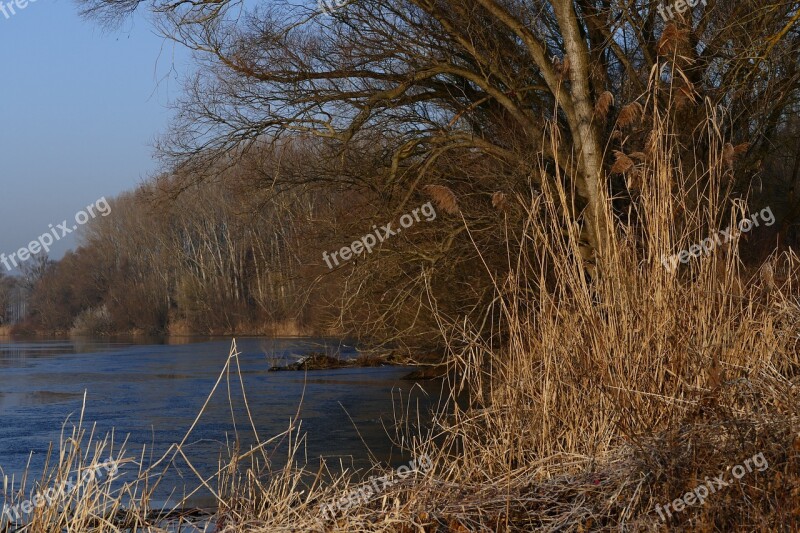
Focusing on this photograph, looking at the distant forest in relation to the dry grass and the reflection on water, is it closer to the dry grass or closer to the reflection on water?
the reflection on water

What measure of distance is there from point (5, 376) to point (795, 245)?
1366 centimetres

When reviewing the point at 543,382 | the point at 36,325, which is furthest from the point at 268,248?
the point at 543,382

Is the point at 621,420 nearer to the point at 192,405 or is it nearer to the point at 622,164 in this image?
the point at 622,164

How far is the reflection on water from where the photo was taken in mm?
8531

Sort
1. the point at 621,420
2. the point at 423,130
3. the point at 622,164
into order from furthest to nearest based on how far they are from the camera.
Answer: the point at 423,130 → the point at 622,164 → the point at 621,420

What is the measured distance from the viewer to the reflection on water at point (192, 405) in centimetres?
853

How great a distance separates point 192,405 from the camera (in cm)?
1209

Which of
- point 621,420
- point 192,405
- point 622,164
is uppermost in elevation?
point 622,164

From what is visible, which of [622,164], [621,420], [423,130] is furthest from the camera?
[423,130]

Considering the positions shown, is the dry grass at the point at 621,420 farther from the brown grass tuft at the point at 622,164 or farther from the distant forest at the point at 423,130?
the distant forest at the point at 423,130

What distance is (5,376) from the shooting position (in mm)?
17172

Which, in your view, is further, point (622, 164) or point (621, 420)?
point (622, 164)

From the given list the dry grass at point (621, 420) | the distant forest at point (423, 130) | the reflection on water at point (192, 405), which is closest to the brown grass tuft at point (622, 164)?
the dry grass at point (621, 420)

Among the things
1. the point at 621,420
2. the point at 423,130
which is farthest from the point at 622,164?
the point at 423,130
